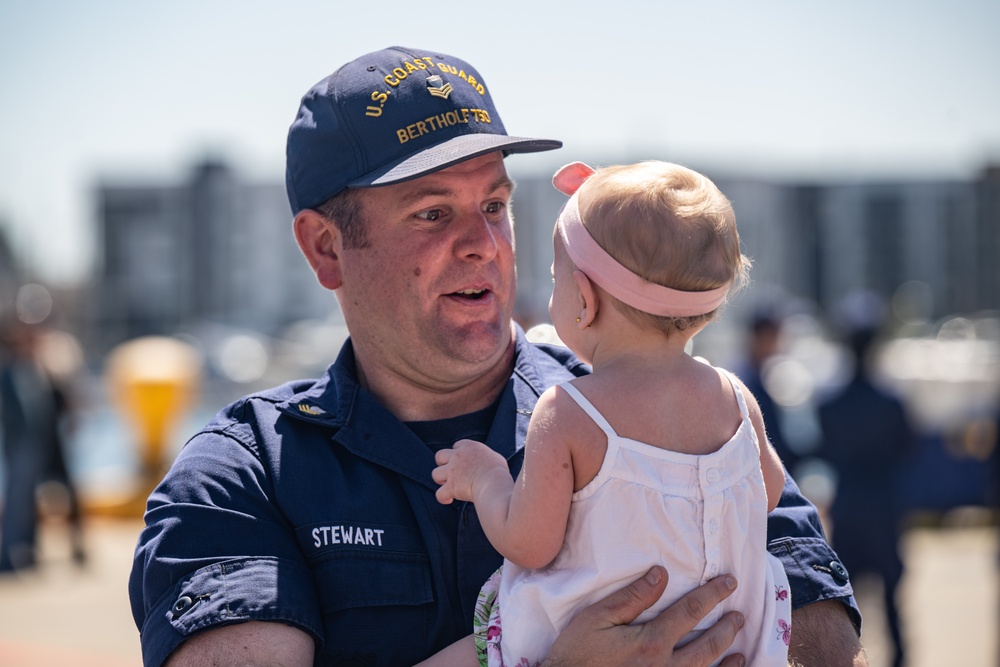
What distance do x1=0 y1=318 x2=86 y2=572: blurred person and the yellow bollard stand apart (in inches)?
154

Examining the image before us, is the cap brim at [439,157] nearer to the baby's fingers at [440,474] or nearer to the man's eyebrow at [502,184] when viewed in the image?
the man's eyebrow at [502,184]

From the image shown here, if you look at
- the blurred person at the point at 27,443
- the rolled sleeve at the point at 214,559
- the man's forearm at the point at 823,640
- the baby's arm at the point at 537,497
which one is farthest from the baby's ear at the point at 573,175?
the blurred person at the point at 27,443

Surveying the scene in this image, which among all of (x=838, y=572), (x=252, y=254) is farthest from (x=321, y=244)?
(x=252, y=254)

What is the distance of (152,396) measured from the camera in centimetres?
1530

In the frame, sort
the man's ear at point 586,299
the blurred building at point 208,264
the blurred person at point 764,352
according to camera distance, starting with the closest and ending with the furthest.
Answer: the man's ear at point 586,299 < the blurred person at point 764,352 < the blurred building at point 208,264

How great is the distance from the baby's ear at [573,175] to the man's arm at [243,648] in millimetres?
1002

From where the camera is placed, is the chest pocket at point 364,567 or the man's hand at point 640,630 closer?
the man's hand at point 640,630

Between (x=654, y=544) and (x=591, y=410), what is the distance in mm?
251

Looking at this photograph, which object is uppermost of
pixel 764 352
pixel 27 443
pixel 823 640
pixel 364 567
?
pixel 364 567

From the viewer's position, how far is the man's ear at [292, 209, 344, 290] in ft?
8.59

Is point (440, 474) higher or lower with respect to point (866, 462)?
higher

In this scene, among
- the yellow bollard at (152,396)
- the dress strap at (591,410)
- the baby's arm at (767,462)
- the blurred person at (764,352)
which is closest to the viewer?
the dress strap at (591,410)

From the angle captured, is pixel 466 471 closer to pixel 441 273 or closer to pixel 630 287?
pixel 630 287

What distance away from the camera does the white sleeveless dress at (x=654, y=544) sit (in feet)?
5.74
